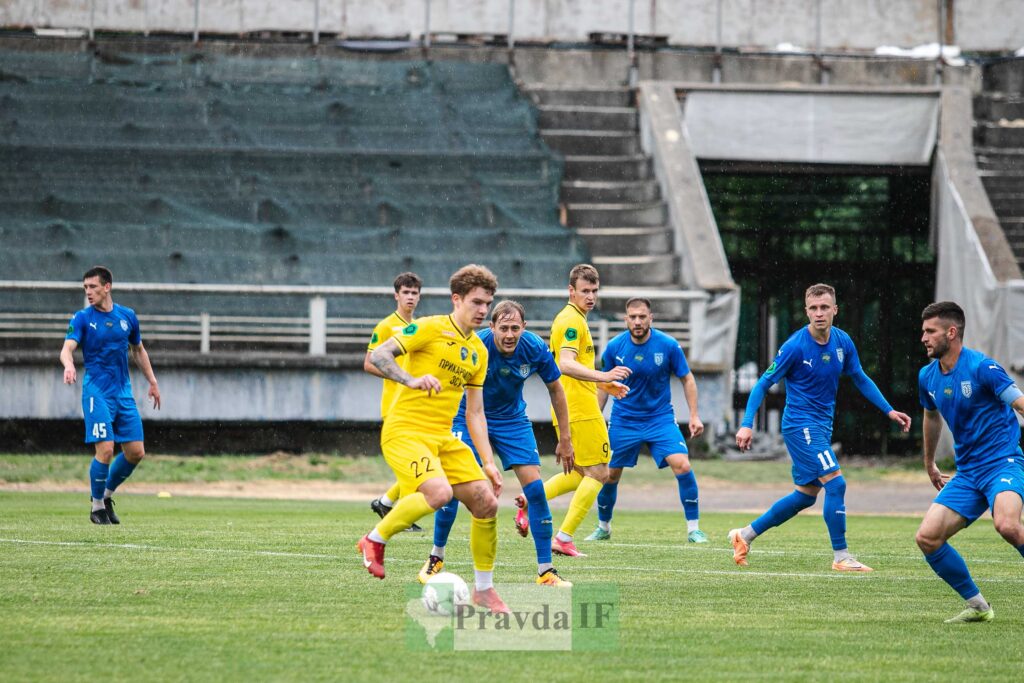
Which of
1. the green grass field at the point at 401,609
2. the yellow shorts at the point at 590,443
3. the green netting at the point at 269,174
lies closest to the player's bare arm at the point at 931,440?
the green grass field at the point at 401,609

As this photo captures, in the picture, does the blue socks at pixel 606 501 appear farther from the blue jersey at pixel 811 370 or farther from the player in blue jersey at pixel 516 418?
the player in blue jersey at pixel 516 418

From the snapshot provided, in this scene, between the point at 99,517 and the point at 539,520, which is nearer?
the point at 539,520

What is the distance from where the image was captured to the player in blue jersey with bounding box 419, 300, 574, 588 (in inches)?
420

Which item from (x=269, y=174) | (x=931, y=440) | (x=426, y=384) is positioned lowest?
(x=931, y=440)

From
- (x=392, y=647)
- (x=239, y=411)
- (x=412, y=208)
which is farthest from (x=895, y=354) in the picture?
(x=392, y=647)

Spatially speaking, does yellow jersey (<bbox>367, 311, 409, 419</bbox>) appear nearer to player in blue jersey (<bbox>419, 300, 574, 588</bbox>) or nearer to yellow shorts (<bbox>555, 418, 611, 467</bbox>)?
yellow shorts (<bbox>555, 418, 611, 467</bbox>)

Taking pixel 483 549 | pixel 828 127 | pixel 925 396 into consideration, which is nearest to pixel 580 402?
pixel 925 396

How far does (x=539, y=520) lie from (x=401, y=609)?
205 cm

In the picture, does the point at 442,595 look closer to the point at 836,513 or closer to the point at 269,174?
the point at 836,513

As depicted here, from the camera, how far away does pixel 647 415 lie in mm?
14805

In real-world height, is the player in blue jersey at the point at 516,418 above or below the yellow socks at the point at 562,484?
above

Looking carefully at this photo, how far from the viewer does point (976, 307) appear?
26.8 meters

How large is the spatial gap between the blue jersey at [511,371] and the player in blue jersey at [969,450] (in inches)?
104

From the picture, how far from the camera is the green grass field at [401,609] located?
7.22 metres
